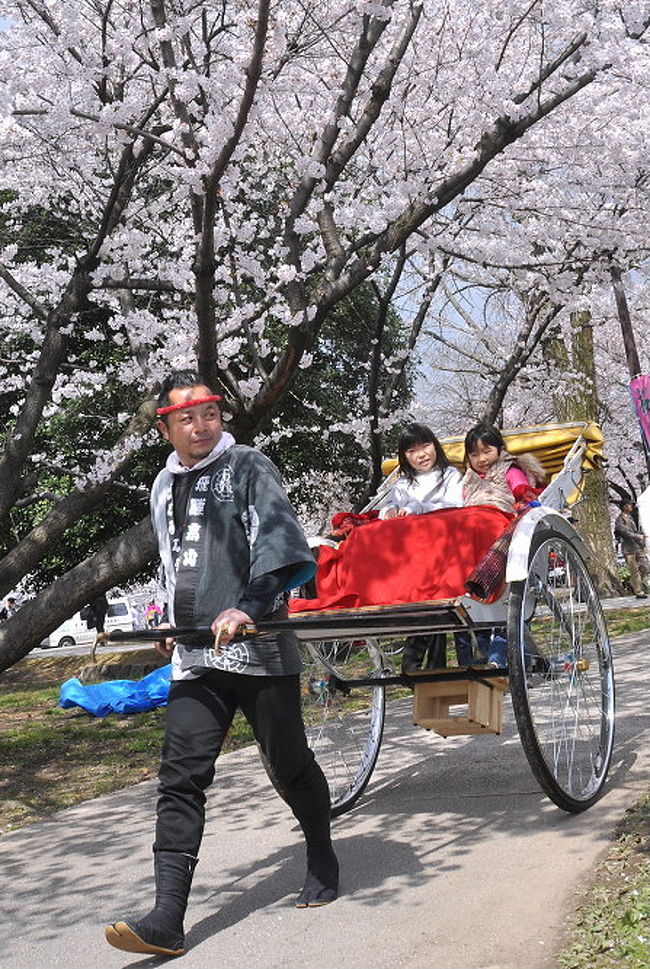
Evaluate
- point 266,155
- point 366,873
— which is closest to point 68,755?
point 366,873

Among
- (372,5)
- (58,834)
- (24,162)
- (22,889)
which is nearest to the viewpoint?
(22,889)

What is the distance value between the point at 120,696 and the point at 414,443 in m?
5.10

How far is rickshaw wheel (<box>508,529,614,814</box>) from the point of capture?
4.18 metres

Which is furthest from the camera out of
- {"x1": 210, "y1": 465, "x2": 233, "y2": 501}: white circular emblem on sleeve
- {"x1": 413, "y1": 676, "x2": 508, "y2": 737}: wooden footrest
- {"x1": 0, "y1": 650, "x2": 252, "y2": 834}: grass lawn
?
{"x1": 0, "y1": 650, "x2": 252, "y2": 834}: grass lawn

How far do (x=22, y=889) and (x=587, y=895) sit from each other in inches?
86.7

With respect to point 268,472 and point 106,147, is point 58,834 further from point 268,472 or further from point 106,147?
point 106,147

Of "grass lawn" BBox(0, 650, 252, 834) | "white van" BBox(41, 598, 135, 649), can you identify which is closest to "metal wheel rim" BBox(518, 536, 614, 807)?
"grass lawn" BBox(0, 650, 252, 834)

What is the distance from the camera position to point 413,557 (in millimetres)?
4699

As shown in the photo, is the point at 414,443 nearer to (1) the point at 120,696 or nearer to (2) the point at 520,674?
(2) the point at 520,674

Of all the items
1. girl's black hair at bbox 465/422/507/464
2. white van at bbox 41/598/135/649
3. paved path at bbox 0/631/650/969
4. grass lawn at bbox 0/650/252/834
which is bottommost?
paved path at bbox 0/631/650/969

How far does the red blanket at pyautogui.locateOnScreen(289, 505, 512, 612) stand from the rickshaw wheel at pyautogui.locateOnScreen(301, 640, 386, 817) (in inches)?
17.7

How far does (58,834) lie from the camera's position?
5.00m

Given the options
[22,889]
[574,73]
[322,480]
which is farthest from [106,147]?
[322,480]

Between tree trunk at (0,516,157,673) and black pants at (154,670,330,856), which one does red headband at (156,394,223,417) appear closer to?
black pants at (154,670,330,856)
